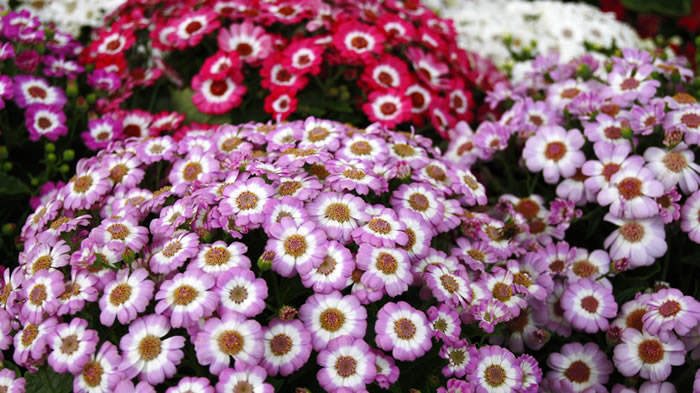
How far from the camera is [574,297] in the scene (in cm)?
A: 201

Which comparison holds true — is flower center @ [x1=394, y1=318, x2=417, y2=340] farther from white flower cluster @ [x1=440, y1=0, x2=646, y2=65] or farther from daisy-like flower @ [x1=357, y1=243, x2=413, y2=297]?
white flower cluster @ [x1=440, y1=0, x2=646, y2=65]

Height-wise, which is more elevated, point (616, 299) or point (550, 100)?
point (550, 100)

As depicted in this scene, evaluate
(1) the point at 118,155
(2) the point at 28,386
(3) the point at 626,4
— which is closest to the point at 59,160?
(1) the point at 118,155

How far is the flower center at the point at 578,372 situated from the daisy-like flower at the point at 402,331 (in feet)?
1.89

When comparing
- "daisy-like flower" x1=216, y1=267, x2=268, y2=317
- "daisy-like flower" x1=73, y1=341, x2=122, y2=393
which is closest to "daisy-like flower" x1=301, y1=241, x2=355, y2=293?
"daisy-like flower" x1=216, y1=267, x2=268, y2=317

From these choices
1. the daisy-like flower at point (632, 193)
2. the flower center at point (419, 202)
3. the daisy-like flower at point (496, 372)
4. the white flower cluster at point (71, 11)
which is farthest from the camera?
the white flower cluster at point (71, 11)

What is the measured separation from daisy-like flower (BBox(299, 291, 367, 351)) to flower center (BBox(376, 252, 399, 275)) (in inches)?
3.8

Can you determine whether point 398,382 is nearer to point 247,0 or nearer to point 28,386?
point 28,386

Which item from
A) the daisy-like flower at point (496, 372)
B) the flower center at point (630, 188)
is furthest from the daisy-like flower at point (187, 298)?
the flower center at point (630, 188)

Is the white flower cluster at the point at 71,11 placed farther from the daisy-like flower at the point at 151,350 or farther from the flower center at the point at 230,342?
the flower center at the point at 230,342

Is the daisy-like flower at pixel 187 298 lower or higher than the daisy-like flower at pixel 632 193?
higher

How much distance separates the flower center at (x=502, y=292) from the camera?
1.87 m

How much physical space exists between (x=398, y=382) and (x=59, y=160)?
1.49 metres

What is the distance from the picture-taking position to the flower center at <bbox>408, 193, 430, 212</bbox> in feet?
6.26
